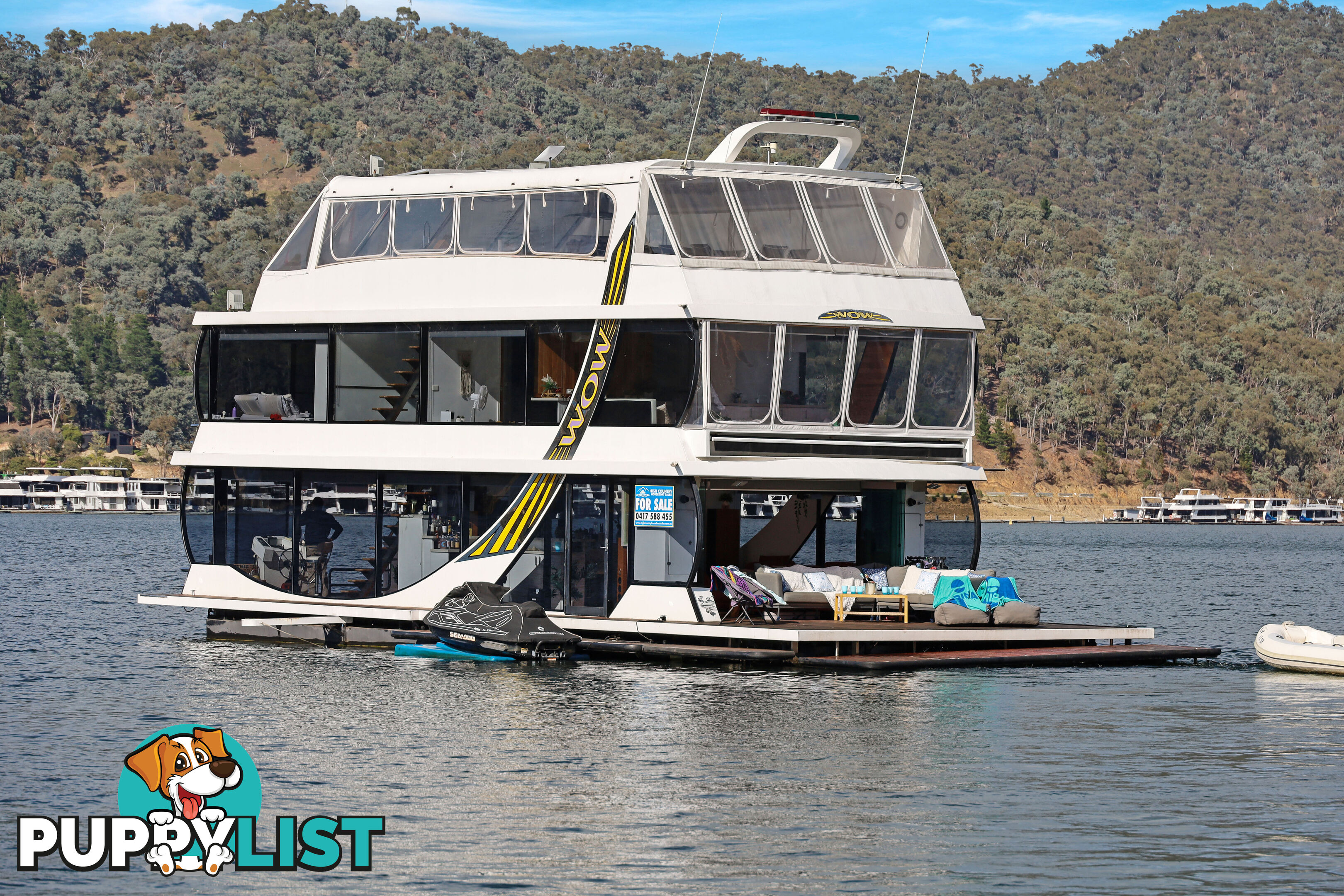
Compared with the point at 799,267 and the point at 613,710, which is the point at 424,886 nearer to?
the point at 613,710

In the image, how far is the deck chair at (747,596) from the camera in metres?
23.7

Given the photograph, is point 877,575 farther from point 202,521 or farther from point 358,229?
point 202,521

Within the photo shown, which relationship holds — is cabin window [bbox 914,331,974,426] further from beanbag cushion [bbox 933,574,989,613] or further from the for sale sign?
the for sale sign

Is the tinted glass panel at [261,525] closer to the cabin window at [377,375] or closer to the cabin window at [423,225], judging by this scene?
the cabin window at [377,375]

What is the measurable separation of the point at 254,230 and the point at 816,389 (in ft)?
538

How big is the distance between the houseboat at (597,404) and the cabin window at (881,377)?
3cm

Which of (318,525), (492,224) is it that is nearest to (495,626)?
(318,525)

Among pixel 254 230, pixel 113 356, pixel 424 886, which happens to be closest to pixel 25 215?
pixel 254 230

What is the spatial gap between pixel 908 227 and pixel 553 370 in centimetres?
545

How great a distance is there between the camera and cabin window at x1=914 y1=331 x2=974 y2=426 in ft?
81.5

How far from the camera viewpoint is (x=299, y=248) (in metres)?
26.9

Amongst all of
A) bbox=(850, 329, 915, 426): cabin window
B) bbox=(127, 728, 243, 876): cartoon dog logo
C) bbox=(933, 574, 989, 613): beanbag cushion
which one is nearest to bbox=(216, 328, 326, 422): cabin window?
bbox=(850, 329, 915, 426): cabin window

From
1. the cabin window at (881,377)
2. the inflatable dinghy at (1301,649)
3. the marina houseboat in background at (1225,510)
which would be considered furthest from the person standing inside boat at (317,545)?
the marina houseboat in background at (1225,510)

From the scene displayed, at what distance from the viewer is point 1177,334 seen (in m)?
165
